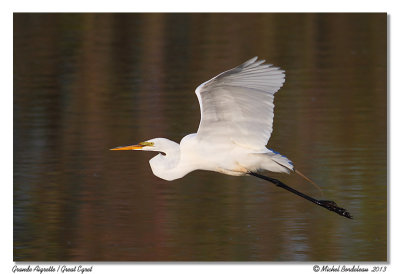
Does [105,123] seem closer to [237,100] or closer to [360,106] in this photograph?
[360,106]

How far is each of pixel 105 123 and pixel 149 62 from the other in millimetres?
2953

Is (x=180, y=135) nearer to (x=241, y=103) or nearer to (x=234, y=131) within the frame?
(x=234, y=131)

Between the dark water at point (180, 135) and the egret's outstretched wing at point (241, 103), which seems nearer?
the egret's outstretched wing at point (241, 103)

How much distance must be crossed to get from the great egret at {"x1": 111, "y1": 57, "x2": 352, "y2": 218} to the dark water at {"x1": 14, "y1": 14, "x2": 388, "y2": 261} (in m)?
0.44

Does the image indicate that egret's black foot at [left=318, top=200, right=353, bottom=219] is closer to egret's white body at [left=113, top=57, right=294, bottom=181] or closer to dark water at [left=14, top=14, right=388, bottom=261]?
dark water at [left=14, top=14, right=388, bottom=261]

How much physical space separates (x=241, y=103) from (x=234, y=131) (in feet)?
0.91

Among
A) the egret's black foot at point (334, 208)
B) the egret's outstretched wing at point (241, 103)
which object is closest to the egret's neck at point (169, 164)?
the egret's outstretched wing at point (241, 103)

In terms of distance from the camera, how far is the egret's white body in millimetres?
3949

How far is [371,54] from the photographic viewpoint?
31.9 feet

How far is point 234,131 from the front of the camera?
438cm

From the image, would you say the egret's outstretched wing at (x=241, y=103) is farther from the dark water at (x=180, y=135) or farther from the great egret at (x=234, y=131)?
the dark water at (x=180, y=135)

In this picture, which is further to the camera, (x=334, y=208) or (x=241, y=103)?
(x=334, y=208)

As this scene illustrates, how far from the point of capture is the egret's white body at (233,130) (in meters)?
3.95

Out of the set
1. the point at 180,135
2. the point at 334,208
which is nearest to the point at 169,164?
the point at 334,208
